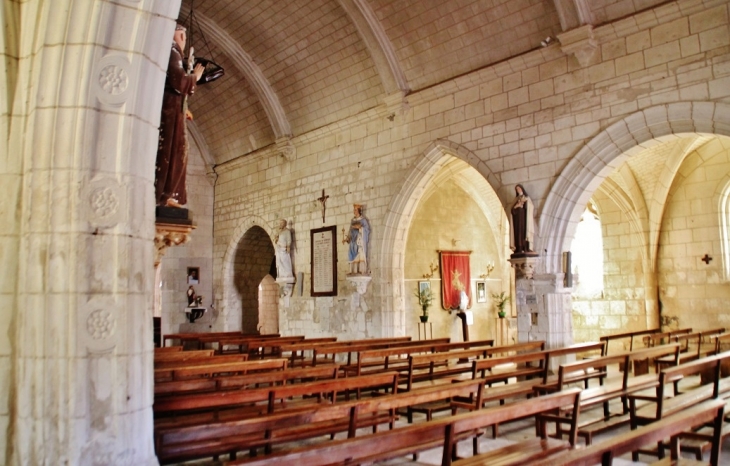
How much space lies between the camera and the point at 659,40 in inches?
292

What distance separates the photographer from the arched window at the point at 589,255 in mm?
12297

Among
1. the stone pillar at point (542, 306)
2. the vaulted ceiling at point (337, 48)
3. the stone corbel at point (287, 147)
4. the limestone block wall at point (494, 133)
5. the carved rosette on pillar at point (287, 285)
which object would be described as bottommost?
the stone pillar at point (542, 306)

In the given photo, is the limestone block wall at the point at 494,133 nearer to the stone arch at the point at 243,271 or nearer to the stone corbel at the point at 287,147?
the stone corbel at the point at 287,147

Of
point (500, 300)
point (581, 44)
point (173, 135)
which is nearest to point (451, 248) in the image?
point (500, 300)

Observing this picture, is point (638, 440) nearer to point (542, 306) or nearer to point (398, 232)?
point (542, 306)

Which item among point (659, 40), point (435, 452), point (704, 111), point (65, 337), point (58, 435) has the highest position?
point (659, 40)

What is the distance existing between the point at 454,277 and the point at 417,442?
35.0 feet

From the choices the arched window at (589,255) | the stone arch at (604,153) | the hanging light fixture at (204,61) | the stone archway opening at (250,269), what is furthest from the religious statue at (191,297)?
the stone arch at (604,153)

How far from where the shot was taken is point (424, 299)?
12.4 m

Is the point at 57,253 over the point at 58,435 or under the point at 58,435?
over

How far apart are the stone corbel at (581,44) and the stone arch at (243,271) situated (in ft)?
27.8

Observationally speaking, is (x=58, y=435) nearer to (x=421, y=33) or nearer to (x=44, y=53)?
(x=44, y=53)

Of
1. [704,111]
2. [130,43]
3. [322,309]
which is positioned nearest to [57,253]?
[130,43]

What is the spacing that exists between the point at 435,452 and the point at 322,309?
7.05m
